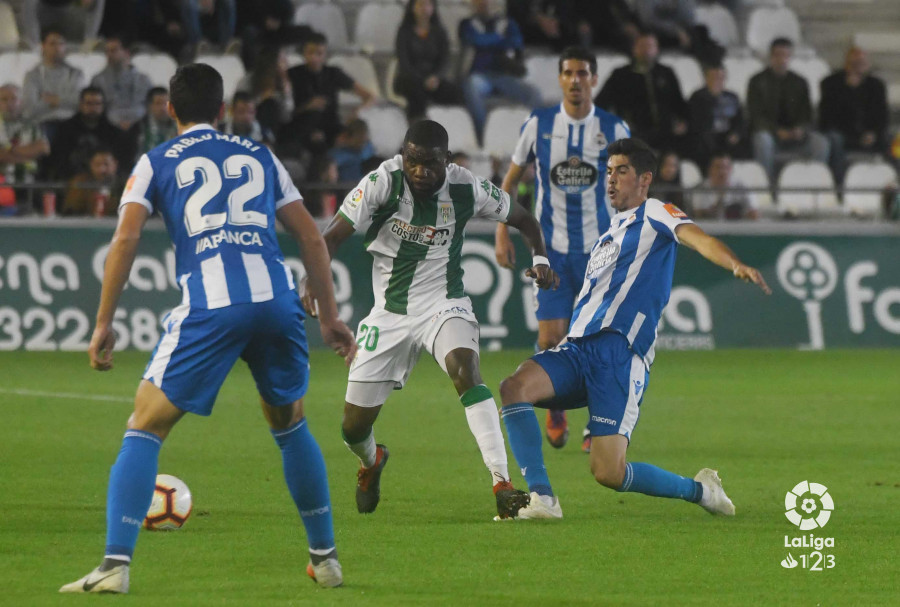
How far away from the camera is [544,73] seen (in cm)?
1922

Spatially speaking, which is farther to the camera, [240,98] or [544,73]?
[544,73]

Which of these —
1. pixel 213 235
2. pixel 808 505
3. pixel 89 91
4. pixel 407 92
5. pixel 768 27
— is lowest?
pixel 808 505

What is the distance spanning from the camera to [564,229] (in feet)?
32.3

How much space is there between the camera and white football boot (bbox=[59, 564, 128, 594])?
203 inches

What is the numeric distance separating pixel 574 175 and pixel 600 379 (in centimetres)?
295

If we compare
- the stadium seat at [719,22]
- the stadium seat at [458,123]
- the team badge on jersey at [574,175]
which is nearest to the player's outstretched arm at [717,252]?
the team badge on jersey at [574,175]

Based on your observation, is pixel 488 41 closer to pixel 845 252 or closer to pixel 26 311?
pixel 845 252

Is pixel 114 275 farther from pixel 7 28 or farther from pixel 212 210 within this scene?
pixel 7 28

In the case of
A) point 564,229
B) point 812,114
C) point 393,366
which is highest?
point 812,114

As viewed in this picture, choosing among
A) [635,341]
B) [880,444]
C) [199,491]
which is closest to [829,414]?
[880,444]

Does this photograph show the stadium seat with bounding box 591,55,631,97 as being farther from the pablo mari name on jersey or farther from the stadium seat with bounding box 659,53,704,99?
the pablo mari name on jersey

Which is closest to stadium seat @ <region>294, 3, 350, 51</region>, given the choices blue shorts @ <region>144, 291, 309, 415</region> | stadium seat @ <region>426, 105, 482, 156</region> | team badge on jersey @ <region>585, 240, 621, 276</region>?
stadium seat @ <region>426, 105, 482, 156</region>

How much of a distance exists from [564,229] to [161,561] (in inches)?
178

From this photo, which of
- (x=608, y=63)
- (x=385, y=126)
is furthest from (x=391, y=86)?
(x=608, y=63)
